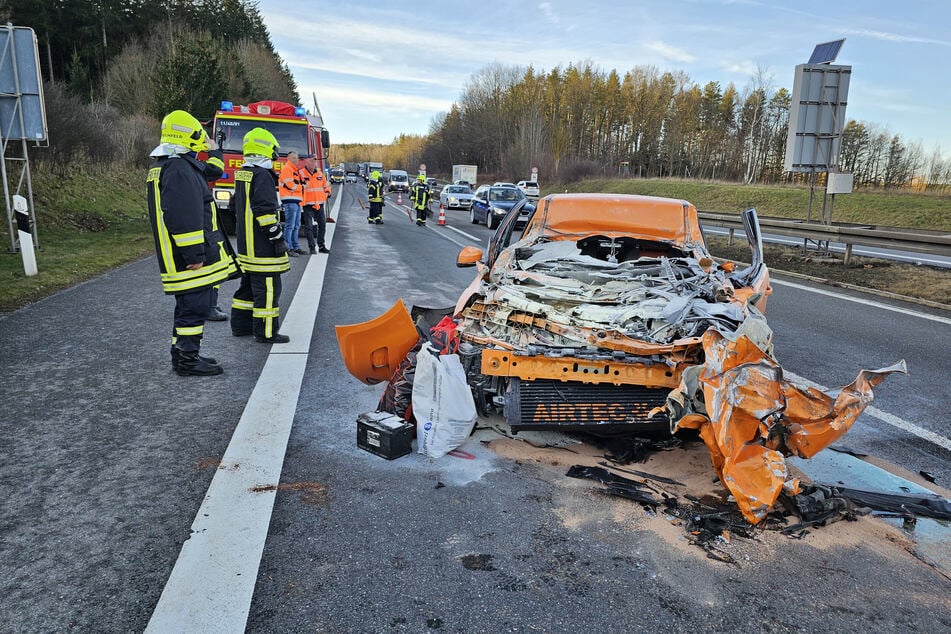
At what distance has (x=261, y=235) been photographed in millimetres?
6137

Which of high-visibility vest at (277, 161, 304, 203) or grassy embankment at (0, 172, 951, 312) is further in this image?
high-visibility vest at (277, 161, 304, 203)

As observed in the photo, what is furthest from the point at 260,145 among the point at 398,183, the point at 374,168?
the point at 398,183

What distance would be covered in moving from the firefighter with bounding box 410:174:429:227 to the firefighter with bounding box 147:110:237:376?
15.3m

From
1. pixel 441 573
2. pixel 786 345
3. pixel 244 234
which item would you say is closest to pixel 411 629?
pixel 441 573

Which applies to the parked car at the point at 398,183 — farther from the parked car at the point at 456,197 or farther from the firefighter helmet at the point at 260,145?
the firefighter helmet at the point at 260,145

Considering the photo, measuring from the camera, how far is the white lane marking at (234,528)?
92.1 inches

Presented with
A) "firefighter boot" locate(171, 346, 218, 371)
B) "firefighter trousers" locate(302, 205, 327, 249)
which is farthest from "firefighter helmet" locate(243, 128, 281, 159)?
"firefighter trousers" locate(302, 205, 327, 249)

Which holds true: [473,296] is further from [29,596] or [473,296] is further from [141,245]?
[141,245]

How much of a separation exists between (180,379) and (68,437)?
3.99 feet

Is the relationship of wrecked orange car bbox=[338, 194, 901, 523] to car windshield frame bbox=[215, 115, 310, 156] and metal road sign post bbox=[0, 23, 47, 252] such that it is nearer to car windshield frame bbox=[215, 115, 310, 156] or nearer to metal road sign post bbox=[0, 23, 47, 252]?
metal road sign post bbox=[0, 23, 47, 252]

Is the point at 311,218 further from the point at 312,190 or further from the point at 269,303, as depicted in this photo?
the point at 269,303

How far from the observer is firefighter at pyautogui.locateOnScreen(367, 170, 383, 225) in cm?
2019

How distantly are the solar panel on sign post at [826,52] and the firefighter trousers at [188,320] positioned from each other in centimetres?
1331

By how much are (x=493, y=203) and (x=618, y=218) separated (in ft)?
54.3
